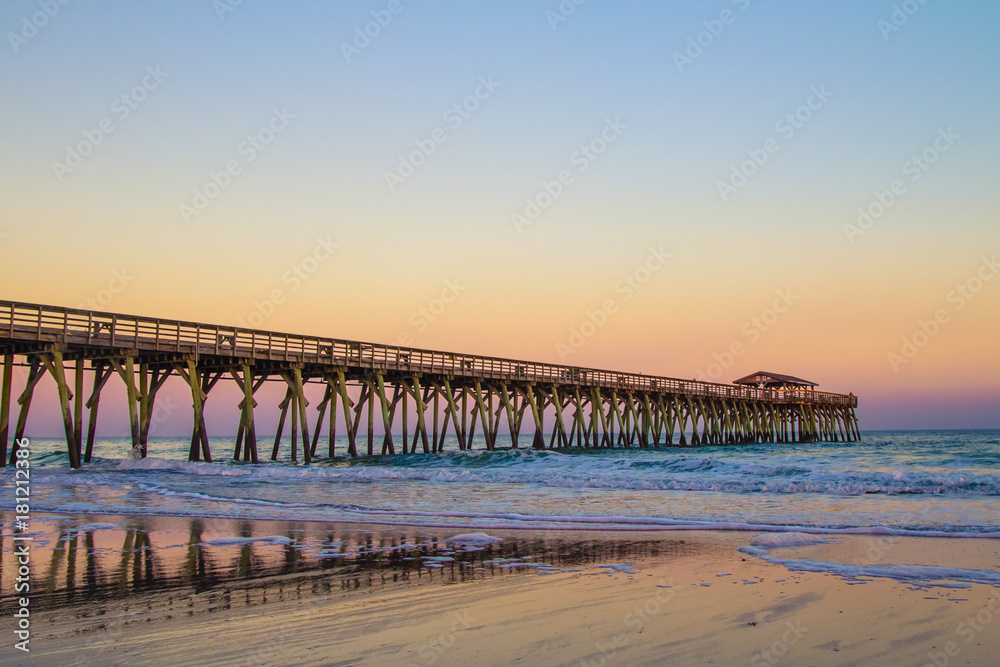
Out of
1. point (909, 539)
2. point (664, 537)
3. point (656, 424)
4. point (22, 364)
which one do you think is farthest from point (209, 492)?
point (656, 424)

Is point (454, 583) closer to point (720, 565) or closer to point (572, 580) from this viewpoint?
point (572, 580)

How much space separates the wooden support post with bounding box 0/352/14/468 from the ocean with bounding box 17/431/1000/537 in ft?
3.84

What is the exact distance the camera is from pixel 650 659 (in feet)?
14.3

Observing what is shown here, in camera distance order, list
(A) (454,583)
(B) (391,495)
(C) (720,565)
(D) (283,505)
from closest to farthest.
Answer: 1. (A) (454,583)
2. (C) (720,565)
3. (D) (283,505)
4. (B) (391,495)

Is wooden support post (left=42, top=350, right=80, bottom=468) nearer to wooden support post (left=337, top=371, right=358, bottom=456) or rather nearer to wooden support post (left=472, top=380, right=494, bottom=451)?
wooden support post (left=337, top=371, right=358, bottom=456)

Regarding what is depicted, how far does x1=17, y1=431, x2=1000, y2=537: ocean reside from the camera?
10.7m

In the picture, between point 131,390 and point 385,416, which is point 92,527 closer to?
point 131,390

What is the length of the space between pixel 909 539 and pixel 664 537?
2.91 meters

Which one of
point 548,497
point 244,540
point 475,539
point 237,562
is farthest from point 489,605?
point 548,497

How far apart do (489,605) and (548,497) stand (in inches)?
358

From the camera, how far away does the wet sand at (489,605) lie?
447 cm

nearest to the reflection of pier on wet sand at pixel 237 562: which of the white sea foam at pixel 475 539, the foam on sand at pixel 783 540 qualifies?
the white sea foam at pixel 475 539

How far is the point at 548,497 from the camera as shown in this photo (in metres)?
14.6

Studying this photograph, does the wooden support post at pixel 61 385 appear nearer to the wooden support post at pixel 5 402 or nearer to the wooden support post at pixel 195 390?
the wooden support post at pixel 5 402
